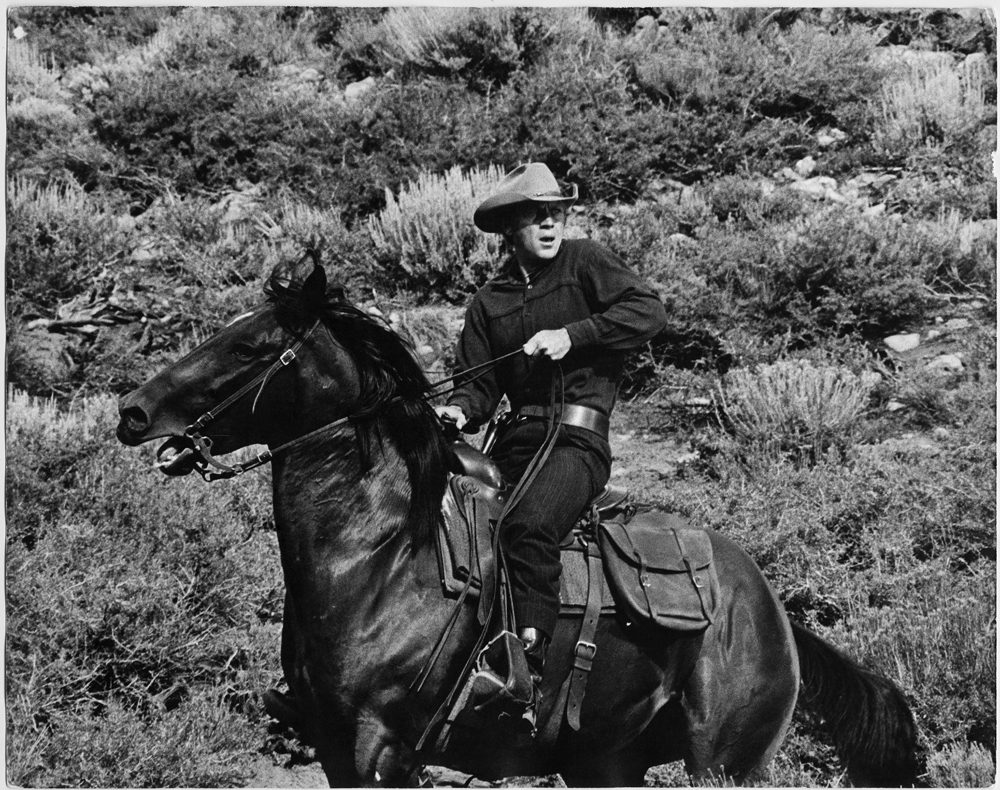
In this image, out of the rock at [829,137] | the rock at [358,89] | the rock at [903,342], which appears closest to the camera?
the rock at [903,342]

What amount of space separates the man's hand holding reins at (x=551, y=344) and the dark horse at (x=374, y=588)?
464mm

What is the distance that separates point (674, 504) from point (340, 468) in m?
4.28

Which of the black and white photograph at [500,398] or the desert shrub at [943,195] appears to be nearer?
the black and white photograph at [500,398]

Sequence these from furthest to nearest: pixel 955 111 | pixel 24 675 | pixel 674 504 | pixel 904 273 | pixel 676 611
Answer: pixel 955 111 < pixel 904 273 < pixel 674 504 < pixel 24 675 < pixel 676 611

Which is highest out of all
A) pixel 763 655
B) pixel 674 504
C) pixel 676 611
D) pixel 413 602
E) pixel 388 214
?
pixel 413 602

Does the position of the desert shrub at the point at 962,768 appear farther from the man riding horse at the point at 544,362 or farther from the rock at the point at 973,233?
the rock at the point at 973,233

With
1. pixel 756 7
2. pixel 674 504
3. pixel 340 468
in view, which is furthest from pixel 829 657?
pixel 756 7

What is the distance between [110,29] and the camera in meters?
14.9

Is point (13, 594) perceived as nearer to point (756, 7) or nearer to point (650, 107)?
point (650, 107)

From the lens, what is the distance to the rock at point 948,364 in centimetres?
915

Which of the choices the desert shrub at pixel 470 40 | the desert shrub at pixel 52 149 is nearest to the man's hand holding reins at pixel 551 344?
A: the desert shrub at pixel 52 149

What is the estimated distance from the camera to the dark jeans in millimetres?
4023

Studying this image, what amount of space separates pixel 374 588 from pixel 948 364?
6.86 meters

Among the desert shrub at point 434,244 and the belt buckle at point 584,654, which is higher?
the belt buckle at point 584,654
